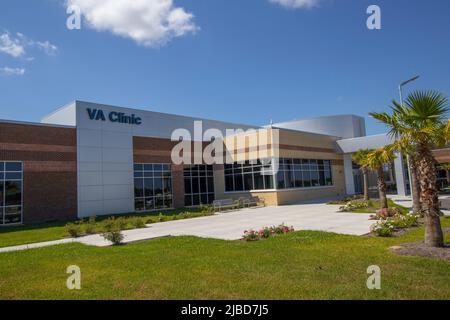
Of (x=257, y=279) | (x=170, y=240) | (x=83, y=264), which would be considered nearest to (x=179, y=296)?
(x=257, y=279)

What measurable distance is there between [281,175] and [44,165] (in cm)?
1785

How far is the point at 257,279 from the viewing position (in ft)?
21.7

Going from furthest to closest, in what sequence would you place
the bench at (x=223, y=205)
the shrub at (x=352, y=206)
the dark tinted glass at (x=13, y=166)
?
the bench at (x=223, y=205) → the dark tinted glass at (x=13, y=166) → the shrub at (x=352, y=206)

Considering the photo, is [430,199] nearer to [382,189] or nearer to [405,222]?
[405,222]

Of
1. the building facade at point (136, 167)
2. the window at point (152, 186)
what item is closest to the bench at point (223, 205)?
the building facade at point (136, 167)

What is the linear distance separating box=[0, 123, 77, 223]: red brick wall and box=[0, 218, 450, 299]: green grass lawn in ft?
42.1

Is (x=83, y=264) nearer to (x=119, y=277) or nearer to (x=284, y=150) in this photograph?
(x=119, y=277)

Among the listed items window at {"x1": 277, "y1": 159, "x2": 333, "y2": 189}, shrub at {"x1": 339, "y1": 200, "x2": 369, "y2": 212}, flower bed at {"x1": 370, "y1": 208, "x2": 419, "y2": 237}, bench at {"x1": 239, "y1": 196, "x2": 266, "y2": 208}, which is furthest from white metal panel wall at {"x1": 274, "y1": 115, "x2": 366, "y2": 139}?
flower bed at {"x1": 370, "y1": 208, "x2": 419, "y2": 237}

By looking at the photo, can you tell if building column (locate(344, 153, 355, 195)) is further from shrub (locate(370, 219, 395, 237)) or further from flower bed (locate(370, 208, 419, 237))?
shrub (locate(370, 219, 395, 237))

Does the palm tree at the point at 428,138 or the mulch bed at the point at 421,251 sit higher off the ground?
the palm tree at the point at 428,138

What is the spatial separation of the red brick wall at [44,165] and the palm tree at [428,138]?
21728mm

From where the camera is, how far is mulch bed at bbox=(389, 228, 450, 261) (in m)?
7.93

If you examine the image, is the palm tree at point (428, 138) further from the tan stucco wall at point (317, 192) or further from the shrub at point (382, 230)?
the tan stucco wall at point (317, 192)

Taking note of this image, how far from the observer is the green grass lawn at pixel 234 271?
5.86 metres
